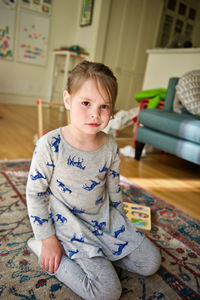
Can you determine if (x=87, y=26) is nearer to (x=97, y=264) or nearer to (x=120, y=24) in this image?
(x=120, y=24)

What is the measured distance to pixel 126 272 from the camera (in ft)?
2.48

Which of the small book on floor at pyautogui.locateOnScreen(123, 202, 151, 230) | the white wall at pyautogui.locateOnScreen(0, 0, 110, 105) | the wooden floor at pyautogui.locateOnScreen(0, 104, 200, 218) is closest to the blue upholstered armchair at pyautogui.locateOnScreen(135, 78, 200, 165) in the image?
the wooden floor at pyautogui.locateOnScreen(0, 104, 200, 218)

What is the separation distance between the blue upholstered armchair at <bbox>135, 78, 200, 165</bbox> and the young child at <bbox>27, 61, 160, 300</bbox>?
897 mm

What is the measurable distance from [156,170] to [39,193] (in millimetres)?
1223

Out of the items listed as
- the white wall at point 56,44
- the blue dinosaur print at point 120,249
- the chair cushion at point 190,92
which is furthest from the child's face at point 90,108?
the white wall at point 56,44

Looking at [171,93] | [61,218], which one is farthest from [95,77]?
[171,93]

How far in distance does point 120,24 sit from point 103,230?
3.91 m

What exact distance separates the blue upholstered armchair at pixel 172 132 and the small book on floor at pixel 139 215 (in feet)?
1.95

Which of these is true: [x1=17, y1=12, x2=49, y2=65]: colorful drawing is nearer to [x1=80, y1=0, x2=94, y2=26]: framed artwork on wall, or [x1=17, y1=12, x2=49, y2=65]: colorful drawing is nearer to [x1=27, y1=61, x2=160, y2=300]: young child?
[x1=80, y1=0, x2=94, y2=26]: framed artwork on wall

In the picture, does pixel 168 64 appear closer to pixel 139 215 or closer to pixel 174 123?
pixel 174 123

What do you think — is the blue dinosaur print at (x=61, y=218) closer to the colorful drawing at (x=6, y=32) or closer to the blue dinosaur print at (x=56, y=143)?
the blue dinosaur print at (x=56, y=143)

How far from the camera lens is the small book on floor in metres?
1.01

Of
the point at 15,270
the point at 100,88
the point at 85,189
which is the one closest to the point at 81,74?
the point at 100,88

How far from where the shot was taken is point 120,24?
394cm
